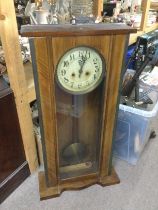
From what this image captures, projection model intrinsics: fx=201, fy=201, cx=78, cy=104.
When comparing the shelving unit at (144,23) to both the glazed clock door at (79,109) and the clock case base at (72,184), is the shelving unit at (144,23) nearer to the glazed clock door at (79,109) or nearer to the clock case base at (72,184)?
the glazed clock door at (79,109)

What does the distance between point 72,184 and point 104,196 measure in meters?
0.22

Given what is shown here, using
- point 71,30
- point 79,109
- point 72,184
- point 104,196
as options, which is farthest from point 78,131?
point 71,30

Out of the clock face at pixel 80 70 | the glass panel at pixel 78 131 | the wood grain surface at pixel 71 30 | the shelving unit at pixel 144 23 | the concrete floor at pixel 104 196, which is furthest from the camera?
the shelving unit at pixel 144 23

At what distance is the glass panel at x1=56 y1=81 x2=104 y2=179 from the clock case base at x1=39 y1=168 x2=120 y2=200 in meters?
0.05

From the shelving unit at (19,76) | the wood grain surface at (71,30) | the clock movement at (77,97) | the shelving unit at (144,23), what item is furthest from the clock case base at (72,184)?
the shelving unit at (144,23)

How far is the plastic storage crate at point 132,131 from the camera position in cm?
131

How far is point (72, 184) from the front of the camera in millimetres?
1309

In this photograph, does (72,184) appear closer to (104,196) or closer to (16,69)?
(104,196)

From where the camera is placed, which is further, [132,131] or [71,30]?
[132,131]

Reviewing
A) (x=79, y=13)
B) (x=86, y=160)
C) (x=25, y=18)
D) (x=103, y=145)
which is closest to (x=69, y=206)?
(x=86, y=160)

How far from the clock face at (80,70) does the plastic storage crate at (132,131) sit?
0.46 meters

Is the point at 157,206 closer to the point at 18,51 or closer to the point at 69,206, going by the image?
the point at 69,206

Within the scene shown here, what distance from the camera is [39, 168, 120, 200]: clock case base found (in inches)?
50.3

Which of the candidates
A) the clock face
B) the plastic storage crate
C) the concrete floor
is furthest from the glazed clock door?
the plastic storage crate
